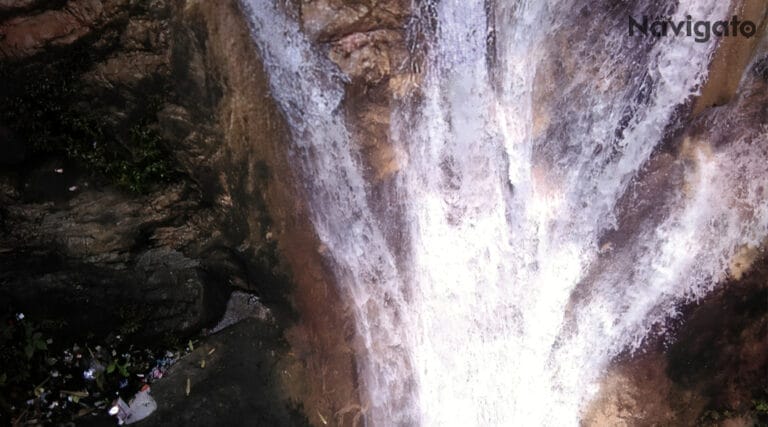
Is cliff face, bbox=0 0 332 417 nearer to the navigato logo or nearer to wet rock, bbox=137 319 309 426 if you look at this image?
wet rock, bbox=137 319 309 426

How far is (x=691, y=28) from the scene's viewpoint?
13.7ft

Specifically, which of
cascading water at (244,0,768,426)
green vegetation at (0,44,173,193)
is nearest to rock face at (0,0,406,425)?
green vegetation at (0,44,173,193)

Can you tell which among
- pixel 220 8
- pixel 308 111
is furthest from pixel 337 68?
pixel 220 8

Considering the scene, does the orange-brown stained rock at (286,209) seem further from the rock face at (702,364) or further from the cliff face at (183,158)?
the rock face at (702,364)

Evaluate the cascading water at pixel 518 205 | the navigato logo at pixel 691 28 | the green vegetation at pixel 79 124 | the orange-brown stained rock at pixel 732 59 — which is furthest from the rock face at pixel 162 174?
the orange-brown stained rock at pixel 732 59

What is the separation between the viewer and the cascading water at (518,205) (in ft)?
13.1

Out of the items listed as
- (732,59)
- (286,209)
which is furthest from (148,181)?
(732,59)

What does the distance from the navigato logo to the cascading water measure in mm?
48

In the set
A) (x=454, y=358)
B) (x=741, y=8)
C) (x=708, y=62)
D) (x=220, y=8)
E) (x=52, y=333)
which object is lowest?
(x=52, y=333)

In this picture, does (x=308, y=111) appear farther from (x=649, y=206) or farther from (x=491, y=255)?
(x=649, y=206)

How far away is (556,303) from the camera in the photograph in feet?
15.8

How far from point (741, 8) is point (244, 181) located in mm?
3470

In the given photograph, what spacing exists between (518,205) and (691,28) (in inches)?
65.0

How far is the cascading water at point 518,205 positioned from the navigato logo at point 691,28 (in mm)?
48
